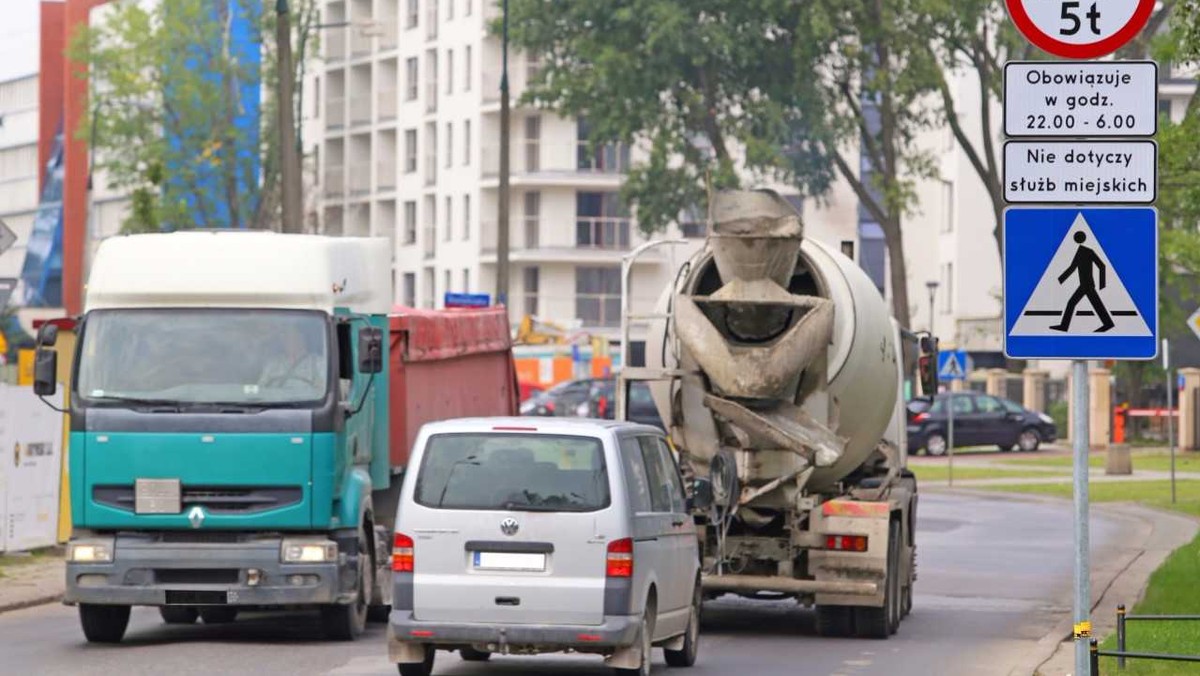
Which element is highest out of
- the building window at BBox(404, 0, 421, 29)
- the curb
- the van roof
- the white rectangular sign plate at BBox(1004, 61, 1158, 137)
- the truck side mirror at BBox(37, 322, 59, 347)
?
the building window at BBox(404, 0, 421, 29)

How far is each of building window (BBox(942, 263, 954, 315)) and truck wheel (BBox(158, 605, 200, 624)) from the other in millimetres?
82214

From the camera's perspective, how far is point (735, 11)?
67.6 meters

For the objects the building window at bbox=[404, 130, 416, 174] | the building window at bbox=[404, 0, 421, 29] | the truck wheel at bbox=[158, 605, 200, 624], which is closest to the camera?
the truck wheel at bbox=[158, 605, 200, 624]

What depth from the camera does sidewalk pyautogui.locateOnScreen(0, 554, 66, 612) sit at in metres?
23.4

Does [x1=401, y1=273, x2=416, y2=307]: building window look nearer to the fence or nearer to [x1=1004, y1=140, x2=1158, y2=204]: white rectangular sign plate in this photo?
the fence

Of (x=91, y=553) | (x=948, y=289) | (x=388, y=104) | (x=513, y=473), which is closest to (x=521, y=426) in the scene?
(x=513, y=473)

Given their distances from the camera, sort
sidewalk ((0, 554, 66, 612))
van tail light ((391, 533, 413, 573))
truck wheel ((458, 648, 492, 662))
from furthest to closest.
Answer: sidewalk ((0, 554, 66, 612)) → truck wheel ((458, 648, 492, 662)) → van tail light ((391, 533, 413, 573))

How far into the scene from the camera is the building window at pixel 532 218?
10444 centimetres

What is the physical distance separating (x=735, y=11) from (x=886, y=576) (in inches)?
1881

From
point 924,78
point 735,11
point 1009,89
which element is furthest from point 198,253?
point 735,11

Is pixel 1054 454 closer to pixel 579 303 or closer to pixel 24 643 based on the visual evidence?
pixel 579 303

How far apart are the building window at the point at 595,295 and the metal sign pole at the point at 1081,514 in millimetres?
94365

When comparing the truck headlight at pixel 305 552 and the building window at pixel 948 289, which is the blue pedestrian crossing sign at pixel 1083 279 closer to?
Result: the truck headlight at pixel 305 552

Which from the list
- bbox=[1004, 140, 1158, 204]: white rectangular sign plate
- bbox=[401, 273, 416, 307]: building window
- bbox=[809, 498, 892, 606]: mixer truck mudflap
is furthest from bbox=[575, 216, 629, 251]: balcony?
bbox=[1004, 140, 1158, 204]: white rectangular sign plate
